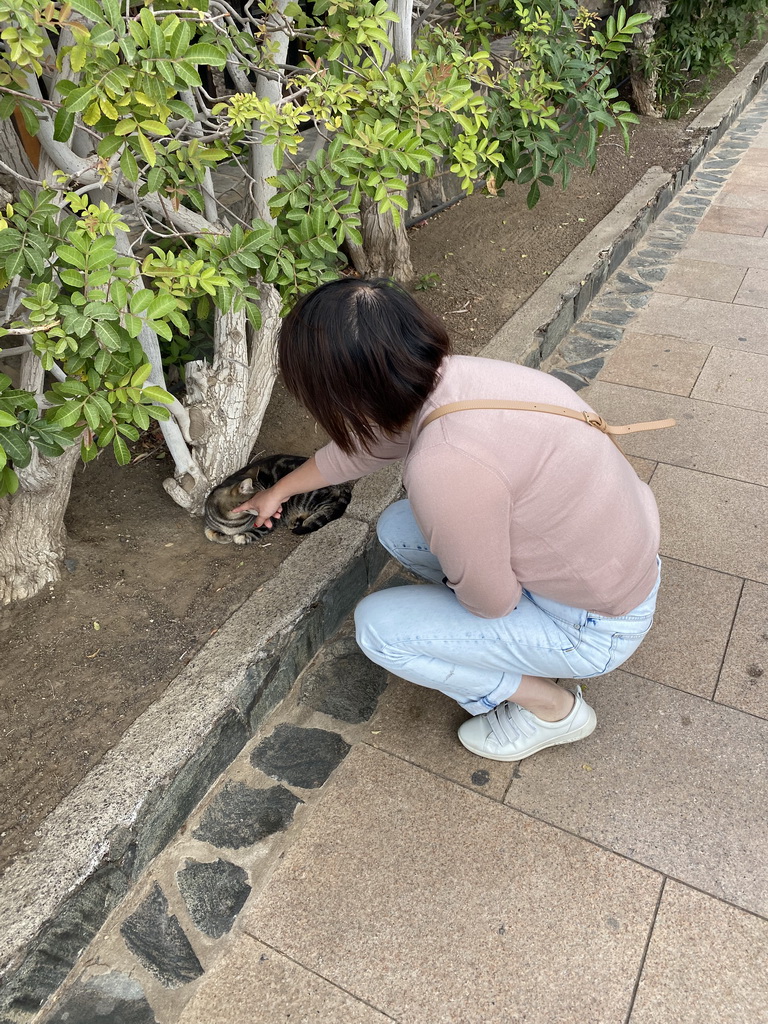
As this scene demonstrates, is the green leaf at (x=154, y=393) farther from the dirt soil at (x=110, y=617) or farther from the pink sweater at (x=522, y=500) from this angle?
the dirt soil at (x=110, y=617)

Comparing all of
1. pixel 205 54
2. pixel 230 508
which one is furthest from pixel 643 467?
pixel 205 54

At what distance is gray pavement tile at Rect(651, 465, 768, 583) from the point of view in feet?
9.75

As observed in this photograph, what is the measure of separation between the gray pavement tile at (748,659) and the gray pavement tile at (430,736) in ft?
2.60

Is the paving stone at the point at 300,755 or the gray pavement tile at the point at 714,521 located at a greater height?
the gray pavement tile at the point at 714,521

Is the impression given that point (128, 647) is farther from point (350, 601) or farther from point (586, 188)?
point (586, 188)

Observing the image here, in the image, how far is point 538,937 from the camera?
1.96 meters

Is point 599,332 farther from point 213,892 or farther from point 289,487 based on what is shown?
point 213,892

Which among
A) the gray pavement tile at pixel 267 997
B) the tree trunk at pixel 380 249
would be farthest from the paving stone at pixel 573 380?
the gray pavement tile at pixel 267 997

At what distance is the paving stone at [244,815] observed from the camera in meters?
2.25

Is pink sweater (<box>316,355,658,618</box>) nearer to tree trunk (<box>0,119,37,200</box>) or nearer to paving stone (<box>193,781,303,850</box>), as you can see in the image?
paving stone (<box>193,781,303,850</box>)

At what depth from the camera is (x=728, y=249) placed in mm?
5543

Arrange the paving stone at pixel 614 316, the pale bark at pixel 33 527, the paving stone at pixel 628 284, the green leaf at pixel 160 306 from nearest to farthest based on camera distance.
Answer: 1. the green leaf at pixel 160 306
2. the pale bark at pixel 33 527
3. the paving stone at pixel 614 316
4. the paving stone at pixel 628 284

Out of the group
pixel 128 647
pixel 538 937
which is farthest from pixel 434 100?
pixel 538 937

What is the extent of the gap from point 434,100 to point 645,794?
2360 millimetres
